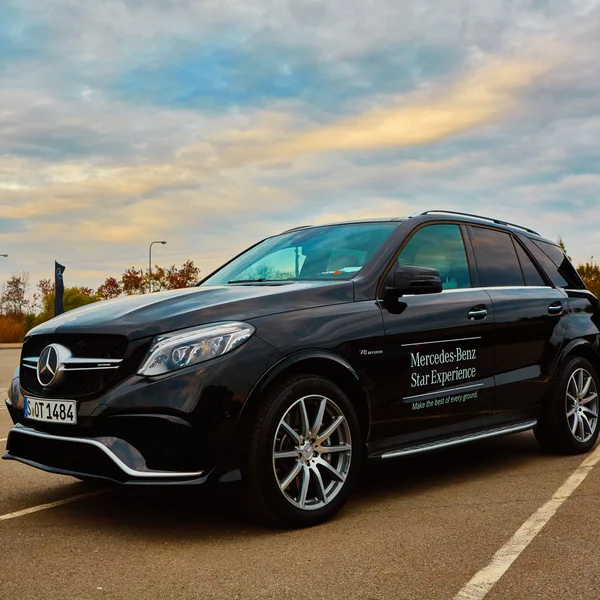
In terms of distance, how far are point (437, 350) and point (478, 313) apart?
0.61 m

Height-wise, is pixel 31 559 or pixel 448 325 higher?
pixel 448 325

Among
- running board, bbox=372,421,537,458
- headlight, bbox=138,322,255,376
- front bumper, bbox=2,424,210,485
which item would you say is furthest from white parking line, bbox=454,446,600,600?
headlight, bbox=138,322,255,376

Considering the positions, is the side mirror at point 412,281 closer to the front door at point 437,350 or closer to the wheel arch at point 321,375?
the front door at point 437,350

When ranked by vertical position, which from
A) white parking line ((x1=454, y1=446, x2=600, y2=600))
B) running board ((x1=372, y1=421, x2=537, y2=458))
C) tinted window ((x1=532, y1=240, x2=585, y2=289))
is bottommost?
white parking line ((x1=454, y1=446, x2=600, y2=600))

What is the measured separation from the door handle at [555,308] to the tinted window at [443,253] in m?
0.97

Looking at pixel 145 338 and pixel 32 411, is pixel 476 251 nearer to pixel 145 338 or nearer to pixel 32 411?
pixel 145 338

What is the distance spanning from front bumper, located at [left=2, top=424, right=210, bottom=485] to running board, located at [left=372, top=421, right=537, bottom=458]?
1374 millimetres

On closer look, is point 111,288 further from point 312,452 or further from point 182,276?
point 312,452

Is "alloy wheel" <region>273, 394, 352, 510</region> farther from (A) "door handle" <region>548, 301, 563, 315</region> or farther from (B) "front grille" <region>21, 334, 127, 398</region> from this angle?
(A) "door handle" <region>548, 301, 563, 315</region>

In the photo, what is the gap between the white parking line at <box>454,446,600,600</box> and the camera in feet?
11.1

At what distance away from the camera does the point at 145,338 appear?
4.18m

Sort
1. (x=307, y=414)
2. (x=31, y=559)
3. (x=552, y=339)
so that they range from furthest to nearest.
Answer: (x=552, y=339) < (x=307, y=414) < (x=31, y=559)

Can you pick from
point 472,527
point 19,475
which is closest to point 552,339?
point 472,527

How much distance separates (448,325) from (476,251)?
3.13 ft
